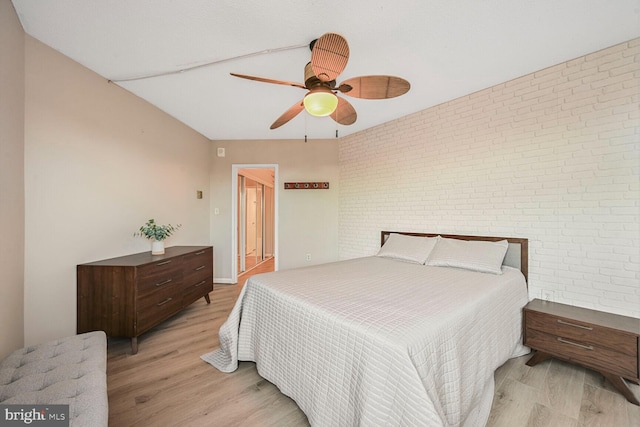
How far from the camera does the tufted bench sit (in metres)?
0.98

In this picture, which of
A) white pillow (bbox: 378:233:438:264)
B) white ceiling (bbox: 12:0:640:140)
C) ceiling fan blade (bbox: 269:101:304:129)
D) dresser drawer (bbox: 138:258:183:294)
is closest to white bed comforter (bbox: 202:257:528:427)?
white pillow (bbox: 378:233:438:264)

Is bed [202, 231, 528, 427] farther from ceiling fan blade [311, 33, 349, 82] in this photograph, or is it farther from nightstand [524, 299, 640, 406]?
ceiling fan blade [311, 33, 349, 82]

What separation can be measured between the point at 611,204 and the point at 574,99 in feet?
2.97

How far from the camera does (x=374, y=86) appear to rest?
1.74 meters

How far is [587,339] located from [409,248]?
1.50 metres

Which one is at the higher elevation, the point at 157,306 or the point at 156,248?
the point at 156,248

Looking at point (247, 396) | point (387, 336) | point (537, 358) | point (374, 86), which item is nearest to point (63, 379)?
point (247, 396)

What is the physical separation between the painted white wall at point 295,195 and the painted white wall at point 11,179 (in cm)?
257

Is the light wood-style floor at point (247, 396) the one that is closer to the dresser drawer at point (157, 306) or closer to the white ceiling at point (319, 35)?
the dresser drawer at point (157, 306)

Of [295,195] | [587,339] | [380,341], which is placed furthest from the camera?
[295,195]

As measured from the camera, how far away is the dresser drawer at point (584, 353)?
1.59 meters

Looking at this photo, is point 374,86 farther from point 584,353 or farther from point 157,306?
point 157,306

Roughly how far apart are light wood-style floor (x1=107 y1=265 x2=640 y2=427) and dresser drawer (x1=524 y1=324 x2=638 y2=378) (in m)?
0.15

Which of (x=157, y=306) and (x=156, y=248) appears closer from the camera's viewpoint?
(x=157, y=306)
